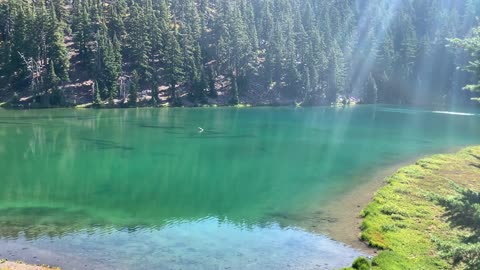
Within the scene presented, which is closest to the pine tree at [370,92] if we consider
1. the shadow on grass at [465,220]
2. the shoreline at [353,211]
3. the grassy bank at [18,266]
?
the shoreline at [353,211]

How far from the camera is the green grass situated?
87.5 feet

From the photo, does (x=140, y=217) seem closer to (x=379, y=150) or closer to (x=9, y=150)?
(x=9, y=150)

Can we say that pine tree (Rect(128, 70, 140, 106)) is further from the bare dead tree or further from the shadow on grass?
the shadow on grass

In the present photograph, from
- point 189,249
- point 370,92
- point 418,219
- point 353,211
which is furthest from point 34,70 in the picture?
point 370,92

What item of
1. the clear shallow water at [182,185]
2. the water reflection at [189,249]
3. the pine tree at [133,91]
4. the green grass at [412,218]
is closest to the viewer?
the green grass at [412,218]

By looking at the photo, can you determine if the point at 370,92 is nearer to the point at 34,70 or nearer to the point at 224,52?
the point at 224,52

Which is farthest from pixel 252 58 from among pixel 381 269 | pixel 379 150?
pixel 381 269

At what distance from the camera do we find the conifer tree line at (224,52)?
119000 mm

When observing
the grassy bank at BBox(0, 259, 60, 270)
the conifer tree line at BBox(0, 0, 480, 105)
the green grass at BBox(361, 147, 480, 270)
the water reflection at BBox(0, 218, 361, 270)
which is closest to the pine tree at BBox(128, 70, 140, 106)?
the conifer tree line at BBox(0, 0, 480, 105)

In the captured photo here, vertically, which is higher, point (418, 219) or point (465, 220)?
point (465, 220)

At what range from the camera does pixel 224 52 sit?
5591 inches

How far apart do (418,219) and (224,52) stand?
113 meters

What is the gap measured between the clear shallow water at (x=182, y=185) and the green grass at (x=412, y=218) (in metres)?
3.01

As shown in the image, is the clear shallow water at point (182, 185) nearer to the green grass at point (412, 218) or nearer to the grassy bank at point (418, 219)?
the green grass at point (412, 218)
